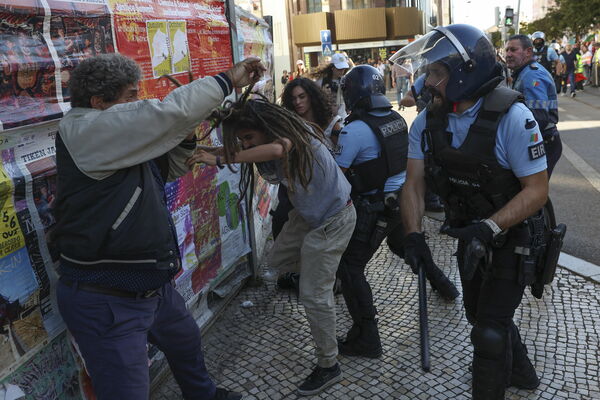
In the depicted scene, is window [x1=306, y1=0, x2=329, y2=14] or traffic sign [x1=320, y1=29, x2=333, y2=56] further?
window [x1=306, y1=0, x2=329, y2=14]

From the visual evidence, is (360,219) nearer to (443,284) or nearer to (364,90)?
(364,90)

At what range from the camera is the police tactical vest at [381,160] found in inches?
131

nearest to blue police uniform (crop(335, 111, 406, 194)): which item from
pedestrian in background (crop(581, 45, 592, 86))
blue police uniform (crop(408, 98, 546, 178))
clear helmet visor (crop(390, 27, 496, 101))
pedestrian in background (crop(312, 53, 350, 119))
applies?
clear helmet visor (crop(390, 27, 496, 101))

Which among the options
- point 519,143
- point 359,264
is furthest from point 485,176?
point 359,264

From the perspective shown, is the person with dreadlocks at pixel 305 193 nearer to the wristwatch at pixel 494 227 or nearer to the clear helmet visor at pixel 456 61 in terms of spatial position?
the clear helmet visor at pixel 456 61

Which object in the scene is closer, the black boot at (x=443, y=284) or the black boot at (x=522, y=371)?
the black boot at (x=522, y=371)

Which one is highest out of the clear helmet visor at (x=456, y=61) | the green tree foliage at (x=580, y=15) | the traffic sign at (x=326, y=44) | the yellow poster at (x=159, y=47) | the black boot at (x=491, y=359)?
the green tree foliage at (x=580, y=15)

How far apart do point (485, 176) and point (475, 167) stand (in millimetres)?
59

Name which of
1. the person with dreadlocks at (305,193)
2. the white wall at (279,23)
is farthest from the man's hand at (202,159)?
Answer: the white wall at (279,23)

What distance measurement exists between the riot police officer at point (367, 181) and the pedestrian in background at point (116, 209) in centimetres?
110

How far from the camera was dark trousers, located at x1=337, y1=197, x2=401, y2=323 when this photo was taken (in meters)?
3.35

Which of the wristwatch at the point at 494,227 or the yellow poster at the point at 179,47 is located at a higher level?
the yellow poster at the point at 179,47

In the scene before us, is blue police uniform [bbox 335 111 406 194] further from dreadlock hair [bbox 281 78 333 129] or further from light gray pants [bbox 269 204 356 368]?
dreadlock hair [bbox 281 78 333 129]

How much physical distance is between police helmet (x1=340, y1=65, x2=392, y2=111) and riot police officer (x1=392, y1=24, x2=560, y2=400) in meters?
0.59
